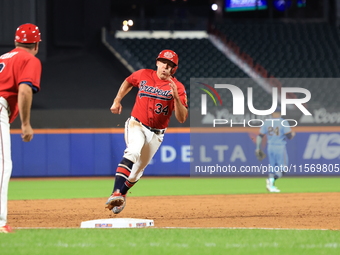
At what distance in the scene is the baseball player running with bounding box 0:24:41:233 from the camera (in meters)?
4.99

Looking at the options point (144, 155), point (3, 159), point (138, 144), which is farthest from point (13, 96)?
point (144, 155)

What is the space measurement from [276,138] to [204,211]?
3.76 meters

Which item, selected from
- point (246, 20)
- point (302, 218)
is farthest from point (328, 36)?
point (302, 218)

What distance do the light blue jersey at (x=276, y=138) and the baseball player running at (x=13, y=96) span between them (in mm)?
6921

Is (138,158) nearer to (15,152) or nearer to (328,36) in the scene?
(15,152)

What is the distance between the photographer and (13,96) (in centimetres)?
520

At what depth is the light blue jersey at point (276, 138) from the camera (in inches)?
450

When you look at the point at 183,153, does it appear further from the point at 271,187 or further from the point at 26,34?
the point at 26,34

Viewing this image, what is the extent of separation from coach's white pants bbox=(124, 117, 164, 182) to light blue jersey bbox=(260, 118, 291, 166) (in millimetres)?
4964

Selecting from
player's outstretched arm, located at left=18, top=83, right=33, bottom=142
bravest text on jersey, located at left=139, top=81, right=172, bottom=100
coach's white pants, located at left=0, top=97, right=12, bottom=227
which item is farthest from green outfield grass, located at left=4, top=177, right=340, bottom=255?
bravest text on jersey, located at left=139, top=81, right=172, bottom=100

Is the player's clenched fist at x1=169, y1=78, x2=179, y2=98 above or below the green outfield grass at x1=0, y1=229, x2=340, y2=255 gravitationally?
above

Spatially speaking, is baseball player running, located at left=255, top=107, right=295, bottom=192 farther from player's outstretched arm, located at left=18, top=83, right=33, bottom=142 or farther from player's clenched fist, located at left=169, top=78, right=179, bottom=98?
player's outstretched arm, located at left=18, top=83, right=33, bottom=142

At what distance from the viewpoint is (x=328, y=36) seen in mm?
20906

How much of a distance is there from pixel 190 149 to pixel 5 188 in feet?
32.4
